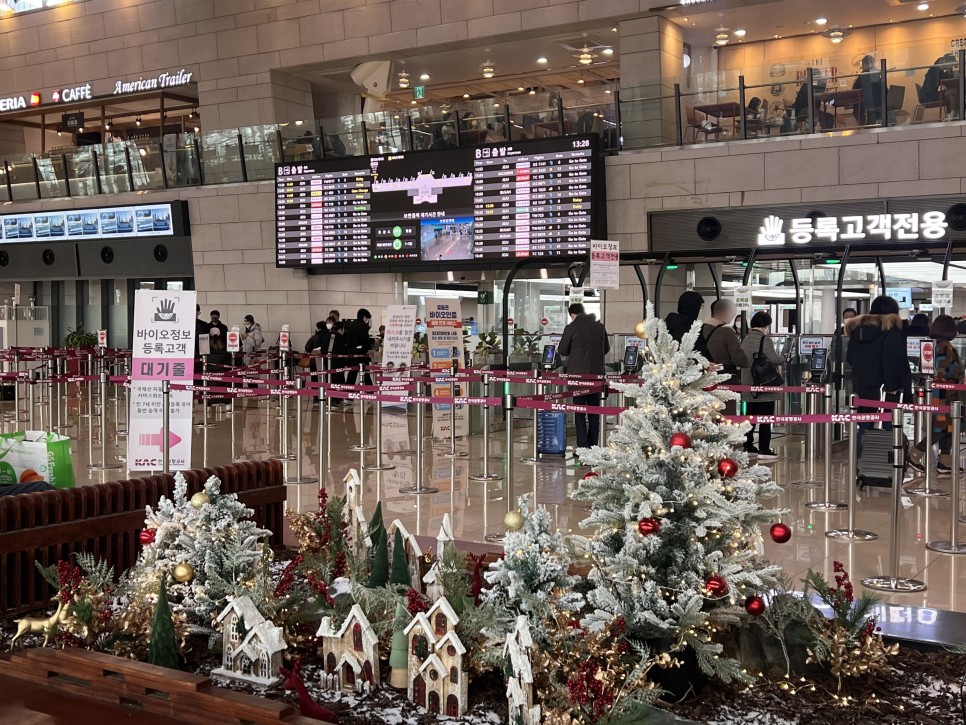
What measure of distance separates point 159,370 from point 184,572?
15.1ft

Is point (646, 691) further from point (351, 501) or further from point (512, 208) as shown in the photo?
point (512, 208)

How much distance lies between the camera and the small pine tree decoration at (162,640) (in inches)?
153

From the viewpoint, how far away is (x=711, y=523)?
386cm

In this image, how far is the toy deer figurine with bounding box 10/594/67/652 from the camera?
4.18 metres

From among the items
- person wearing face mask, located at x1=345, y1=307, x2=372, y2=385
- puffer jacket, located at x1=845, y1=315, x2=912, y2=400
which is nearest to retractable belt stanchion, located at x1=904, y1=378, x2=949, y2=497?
puffer jacket, located at x1=845, y1=315, x2=912, y2=400

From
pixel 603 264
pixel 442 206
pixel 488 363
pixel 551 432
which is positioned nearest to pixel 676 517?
pixel 603 264

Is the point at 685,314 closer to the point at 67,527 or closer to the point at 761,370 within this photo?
the point at 761,370

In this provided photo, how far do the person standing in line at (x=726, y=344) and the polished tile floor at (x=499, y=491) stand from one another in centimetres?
118

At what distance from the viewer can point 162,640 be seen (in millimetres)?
3898

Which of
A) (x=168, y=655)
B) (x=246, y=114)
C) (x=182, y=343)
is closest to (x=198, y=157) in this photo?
(x=246, y=114)

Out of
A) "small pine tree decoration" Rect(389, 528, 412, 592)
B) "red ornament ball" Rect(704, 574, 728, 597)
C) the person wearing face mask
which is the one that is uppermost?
the person wearing face mask

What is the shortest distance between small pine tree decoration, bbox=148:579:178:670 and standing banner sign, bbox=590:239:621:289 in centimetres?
784

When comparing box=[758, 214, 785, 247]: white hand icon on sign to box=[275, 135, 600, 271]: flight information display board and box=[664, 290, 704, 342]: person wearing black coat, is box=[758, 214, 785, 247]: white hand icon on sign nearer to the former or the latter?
box=[275, 135, 600, 271]: flight information display board

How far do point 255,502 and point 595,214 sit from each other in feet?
36.9
